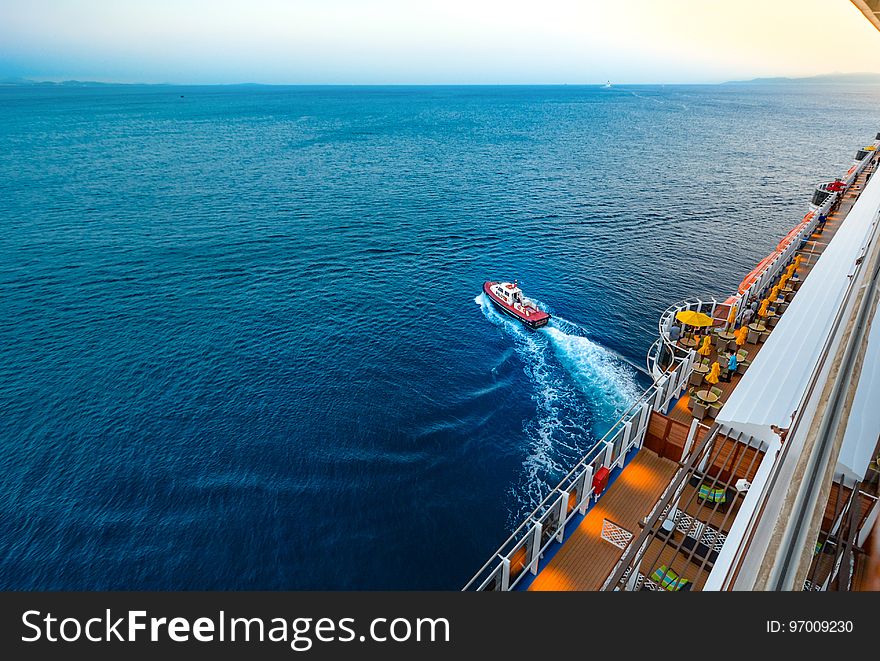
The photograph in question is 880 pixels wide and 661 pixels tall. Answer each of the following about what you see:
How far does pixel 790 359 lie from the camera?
18.4 m

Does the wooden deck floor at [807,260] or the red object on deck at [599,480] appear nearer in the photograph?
the red object on deck at [599,480]

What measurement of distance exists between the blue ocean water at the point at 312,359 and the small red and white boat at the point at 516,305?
130cm

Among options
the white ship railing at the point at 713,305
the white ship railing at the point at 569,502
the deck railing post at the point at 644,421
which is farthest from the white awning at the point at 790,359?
the white ship railing at the point at 713,305

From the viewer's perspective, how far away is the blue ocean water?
76.8 ft

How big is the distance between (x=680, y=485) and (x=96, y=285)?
54696 mm

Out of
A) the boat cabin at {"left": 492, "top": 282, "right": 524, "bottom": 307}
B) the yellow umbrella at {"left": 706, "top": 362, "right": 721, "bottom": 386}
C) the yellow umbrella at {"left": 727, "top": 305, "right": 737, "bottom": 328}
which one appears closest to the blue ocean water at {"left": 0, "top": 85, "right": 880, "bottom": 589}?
the boat cabin at {"left": 492, "top": 282, "right": 524, "bottom": 307}

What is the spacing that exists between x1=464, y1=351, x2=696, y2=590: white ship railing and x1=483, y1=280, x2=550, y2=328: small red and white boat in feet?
57.7

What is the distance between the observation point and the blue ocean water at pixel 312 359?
23422 millimetres

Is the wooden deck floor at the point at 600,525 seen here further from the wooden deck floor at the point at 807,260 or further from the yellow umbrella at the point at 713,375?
the yellow umbrella at the point at 713,375

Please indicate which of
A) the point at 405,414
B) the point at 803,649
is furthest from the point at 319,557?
the point at 803,649

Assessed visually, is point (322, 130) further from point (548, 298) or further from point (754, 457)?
point (754, 457)

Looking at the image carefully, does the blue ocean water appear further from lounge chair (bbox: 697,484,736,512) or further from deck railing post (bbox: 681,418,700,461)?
lounge chair (bbox: 697,484,736,512)

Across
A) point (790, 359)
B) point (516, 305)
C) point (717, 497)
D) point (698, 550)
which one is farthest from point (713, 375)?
point (516, 305)

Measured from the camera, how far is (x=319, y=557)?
22375 millimetres
